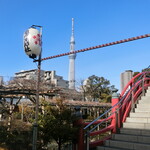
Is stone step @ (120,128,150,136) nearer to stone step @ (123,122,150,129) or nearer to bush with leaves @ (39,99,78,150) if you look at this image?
stone step @ (123,122,150,129)

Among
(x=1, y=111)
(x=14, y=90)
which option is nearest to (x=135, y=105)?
(x=14, y=90)

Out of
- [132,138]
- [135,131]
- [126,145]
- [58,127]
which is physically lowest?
[126,145]

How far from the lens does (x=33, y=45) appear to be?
659 centimetres

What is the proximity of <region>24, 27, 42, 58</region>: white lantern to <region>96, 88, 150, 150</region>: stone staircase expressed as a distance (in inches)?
145

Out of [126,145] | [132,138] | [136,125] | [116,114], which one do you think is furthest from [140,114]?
[126,145]

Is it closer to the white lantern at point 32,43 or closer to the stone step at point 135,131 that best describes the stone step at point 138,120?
the stone step at point 135,131

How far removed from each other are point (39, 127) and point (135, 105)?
3.74 metres

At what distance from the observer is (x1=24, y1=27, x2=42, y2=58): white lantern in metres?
6.60

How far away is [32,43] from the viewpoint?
21.6 feet

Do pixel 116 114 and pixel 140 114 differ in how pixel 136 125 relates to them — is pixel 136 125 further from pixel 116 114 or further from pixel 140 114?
pixel 116 114

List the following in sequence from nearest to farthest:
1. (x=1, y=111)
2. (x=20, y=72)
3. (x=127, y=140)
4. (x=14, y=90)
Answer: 1. (x=127, y=140)
2. (x=14, y=90)
3. (x=1, y=111)
4. (x=20, y=72)

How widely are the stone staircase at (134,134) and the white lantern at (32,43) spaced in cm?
369

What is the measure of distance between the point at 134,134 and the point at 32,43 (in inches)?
172

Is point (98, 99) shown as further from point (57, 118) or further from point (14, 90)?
point (57, 118)
